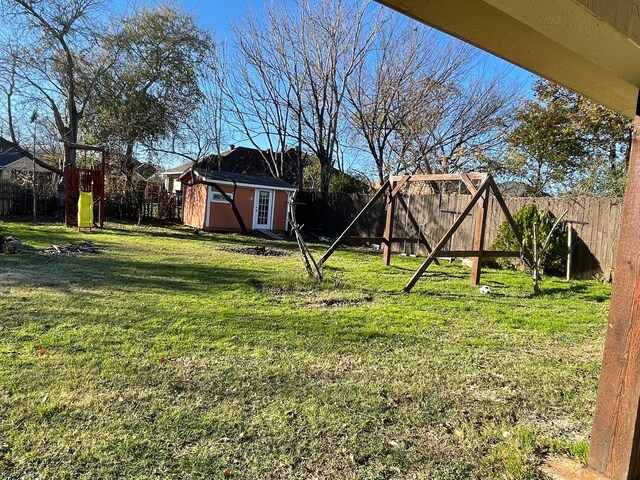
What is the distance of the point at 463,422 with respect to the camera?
2561 millimetres

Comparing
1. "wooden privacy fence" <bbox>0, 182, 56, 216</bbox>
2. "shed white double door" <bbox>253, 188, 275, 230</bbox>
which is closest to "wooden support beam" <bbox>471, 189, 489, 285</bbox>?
"shed white double door" <bbox>253, 188, 275, 230</bbox>

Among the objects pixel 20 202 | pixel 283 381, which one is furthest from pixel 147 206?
pixel 283 381

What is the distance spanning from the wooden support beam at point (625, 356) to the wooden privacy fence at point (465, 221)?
24.3ft

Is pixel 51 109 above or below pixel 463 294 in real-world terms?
above

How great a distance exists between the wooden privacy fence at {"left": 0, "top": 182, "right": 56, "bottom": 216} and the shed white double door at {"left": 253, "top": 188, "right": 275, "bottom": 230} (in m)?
8.80

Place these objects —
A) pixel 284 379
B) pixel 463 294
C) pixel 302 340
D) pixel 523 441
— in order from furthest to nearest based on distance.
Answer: pixel 463 294
pixel 302 340
pixel 284 379
pixel 523 441

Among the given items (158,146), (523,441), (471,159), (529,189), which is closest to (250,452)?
(523,441)

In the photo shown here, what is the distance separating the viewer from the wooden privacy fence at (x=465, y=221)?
8.23 m

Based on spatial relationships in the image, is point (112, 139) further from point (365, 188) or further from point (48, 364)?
point (48, 364)

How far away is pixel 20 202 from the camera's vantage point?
18.0 m

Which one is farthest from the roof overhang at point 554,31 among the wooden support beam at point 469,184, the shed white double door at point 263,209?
the shed white double door at point 263,209

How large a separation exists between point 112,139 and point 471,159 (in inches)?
677

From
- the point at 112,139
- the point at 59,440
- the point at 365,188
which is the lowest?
the point at 59,440

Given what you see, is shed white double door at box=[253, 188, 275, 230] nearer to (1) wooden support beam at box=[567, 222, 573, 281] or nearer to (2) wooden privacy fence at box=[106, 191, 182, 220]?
(2) wooden privacy fence at box=[106, 191, 182, 220]
